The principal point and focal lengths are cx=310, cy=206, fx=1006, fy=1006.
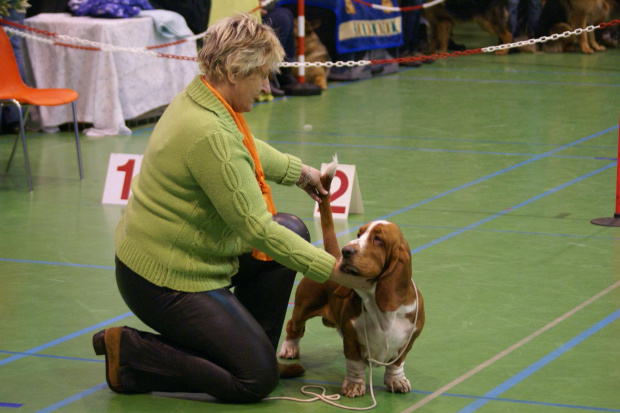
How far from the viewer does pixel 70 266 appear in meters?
4.79

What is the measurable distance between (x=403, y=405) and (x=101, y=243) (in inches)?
97.6

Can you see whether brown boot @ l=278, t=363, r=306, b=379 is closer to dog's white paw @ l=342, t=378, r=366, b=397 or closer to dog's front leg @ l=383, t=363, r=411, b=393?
dog's white paw @ l=342, t=378, r=366, b=397

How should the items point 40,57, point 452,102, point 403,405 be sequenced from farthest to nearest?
1. point 452,102
2. point 40,57
3. point 403,405

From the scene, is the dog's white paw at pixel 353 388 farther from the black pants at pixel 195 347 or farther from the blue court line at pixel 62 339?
the blue court line at pixel 62 339

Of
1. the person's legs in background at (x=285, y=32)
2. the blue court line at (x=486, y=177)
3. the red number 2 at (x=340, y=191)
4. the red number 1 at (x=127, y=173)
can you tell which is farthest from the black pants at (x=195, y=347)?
the person's legs in background at (x=285, y=32)

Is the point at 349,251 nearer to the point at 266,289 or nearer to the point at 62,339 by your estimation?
the point at 266,289

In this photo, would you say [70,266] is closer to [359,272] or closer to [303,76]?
[359,272]

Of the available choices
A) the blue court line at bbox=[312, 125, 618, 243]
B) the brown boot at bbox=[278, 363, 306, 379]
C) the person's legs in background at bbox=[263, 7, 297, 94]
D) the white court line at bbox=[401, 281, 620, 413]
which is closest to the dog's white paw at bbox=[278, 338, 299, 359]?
the brown boot at bbox=[278, 363, 306, 379]

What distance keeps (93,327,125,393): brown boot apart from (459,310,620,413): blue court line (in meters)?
1.11

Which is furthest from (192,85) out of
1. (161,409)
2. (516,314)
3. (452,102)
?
(452,102)

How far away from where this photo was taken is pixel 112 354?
10.7 ft

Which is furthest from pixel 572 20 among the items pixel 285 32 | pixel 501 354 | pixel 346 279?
pixel 346 279

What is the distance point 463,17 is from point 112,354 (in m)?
11.7

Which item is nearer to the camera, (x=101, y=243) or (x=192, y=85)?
(x=192, y=85)
